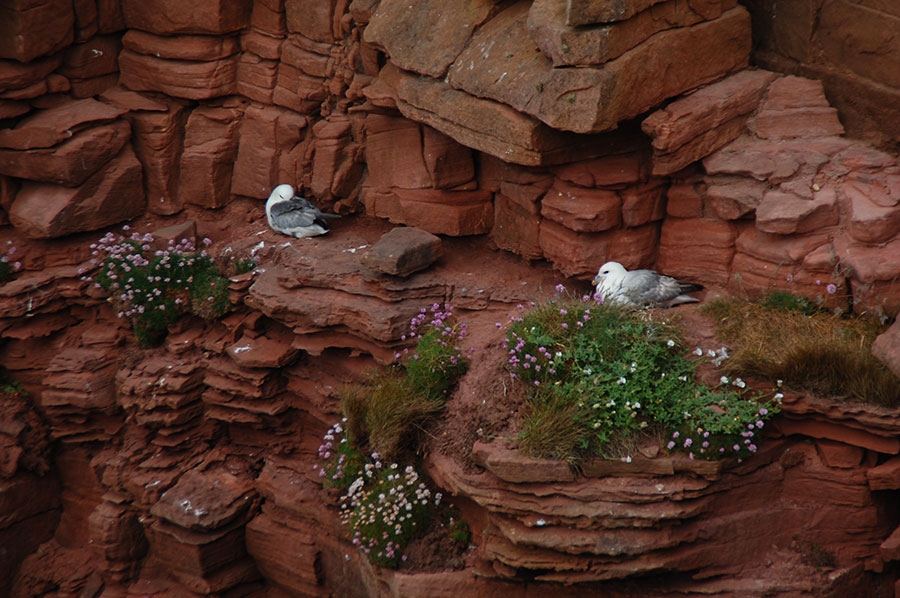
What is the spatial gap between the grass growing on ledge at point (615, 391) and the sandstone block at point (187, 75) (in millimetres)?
4729

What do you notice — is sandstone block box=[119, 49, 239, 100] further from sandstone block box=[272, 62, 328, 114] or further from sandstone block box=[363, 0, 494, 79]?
sandstone block box=[363, 0, 494, 79]

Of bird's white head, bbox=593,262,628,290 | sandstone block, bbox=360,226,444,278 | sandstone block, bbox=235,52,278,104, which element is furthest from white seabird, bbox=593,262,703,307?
sandstone block, bbox=235,52,278,104

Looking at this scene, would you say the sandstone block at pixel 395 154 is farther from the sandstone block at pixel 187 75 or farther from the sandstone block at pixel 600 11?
the sandstone block at pixel 600 11

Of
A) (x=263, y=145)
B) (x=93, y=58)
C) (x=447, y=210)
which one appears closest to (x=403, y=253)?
(x=447, y=210)

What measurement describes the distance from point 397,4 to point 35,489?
5911 mm

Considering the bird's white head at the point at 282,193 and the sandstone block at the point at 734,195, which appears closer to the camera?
the sandstone block at the point at 734,195

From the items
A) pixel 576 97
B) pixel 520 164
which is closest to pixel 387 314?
pixel 520 164

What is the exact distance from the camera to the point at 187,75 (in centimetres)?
1137

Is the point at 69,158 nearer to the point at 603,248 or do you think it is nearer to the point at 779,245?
the point at 603,248

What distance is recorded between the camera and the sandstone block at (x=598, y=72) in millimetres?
8359

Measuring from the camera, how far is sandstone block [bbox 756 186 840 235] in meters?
8.16

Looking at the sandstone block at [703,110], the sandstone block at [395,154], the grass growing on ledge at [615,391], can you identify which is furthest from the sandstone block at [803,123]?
the sandstone block at [395,154]

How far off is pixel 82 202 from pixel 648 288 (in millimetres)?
5805

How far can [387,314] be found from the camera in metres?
9.08
